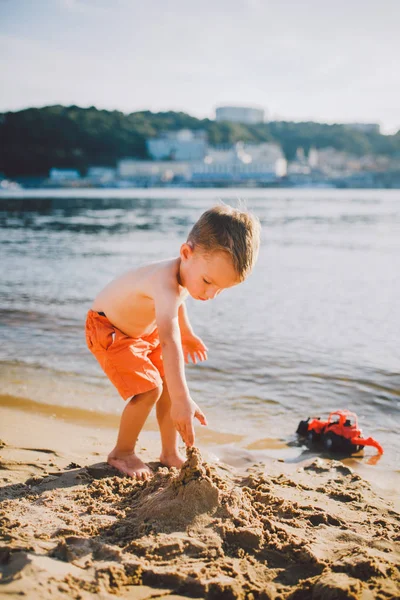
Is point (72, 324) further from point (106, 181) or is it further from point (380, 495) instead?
point (106, 181)

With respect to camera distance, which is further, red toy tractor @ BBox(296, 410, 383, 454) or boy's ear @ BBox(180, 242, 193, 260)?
red toy tractor @ BBox(296, 410, 383, 454)

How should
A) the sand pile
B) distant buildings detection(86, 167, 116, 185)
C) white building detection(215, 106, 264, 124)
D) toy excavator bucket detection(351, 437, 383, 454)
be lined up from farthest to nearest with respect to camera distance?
1. white building detection(215, 106, 264, 124)
2. distant buildings detection(86, 167, 116, 185)
3. toy excavator bucket detection(351, 437, 383, 454)
4. the sand pile

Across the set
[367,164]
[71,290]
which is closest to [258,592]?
[71,290]

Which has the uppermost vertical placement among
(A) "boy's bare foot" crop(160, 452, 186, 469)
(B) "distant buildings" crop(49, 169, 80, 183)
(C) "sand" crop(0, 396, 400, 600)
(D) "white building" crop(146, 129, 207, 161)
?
(D) "white building" crop(146, 129, 207, 161)

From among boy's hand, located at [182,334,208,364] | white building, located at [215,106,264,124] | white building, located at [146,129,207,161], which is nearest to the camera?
boy's hand, located at [182,334,208,364]

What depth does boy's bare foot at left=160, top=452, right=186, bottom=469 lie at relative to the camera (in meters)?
2.84

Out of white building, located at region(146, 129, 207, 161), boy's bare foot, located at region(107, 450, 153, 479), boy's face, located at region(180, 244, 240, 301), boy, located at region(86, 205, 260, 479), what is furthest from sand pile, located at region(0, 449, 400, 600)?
white building, located at region(146, 129, 207, 161)

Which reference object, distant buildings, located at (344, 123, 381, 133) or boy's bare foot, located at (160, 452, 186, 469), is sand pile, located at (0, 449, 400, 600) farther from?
distant buildings, located at (344, 123, 381, 133)

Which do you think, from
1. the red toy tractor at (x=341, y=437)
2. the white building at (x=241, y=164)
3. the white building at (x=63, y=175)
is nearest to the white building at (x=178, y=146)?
the white building at (x=241, y=164)

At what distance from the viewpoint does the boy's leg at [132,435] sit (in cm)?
268

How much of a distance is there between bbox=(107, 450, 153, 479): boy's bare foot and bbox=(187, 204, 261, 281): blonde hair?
1021 millimetres

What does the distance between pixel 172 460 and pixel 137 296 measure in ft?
2.73

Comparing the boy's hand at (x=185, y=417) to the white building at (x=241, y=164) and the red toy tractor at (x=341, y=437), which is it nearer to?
the red toy tractor at (x=341, y=437)

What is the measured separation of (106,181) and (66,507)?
→ 115 m
